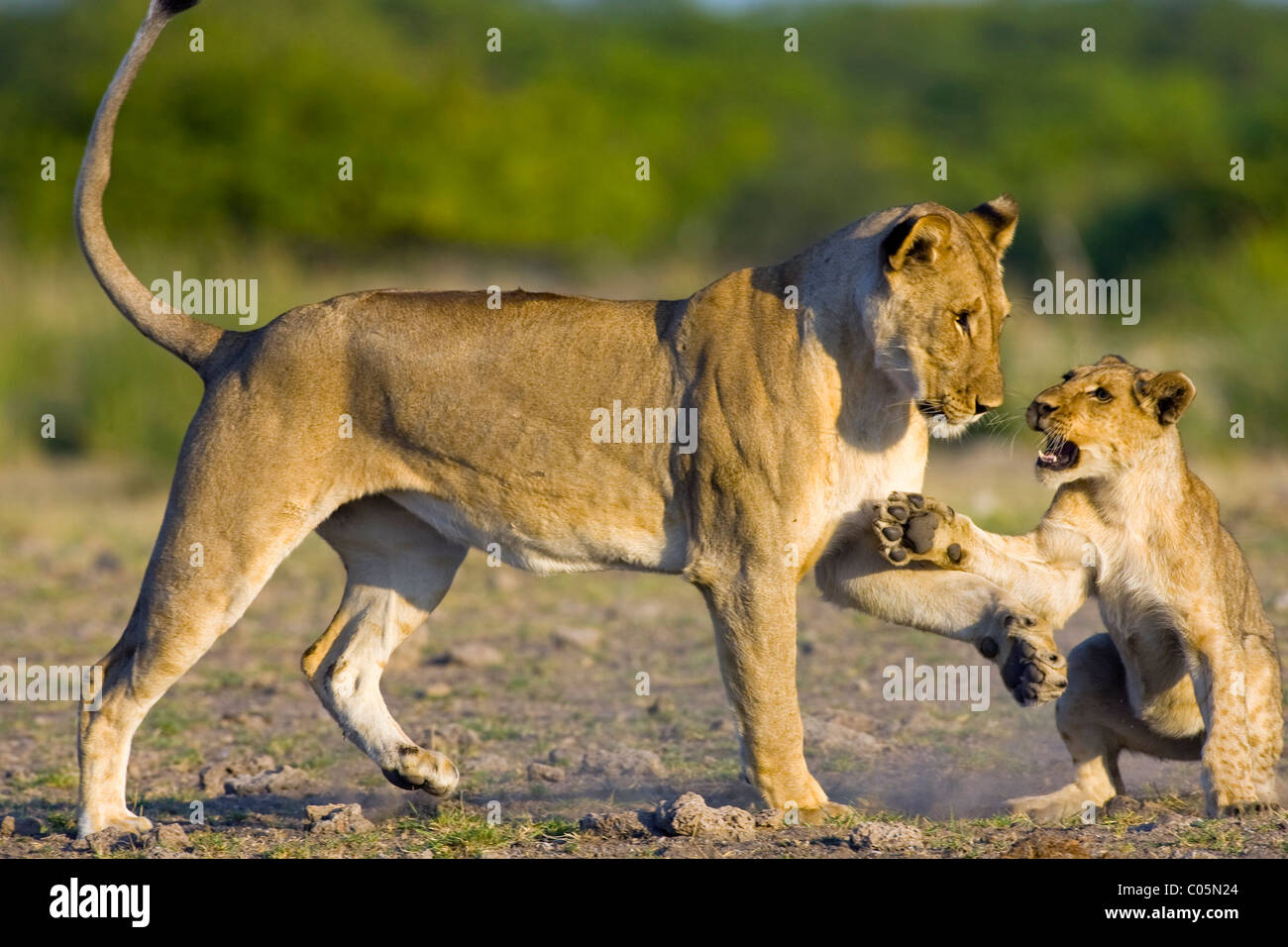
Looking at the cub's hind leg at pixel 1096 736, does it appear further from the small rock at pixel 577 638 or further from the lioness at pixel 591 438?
the small rock at pixel 577 638

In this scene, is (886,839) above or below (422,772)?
below

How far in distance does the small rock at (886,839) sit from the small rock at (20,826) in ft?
8.53

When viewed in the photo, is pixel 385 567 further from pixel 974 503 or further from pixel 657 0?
pixel 657 0

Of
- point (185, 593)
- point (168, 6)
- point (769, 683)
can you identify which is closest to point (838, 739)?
point (769, 683)

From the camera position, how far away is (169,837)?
17.6 feet

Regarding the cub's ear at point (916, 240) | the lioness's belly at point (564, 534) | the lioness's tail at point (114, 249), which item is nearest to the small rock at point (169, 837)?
the lioness's belly at point (564, 534)

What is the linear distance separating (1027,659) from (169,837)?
2.55m

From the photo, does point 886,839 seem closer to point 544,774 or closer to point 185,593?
point 544,774

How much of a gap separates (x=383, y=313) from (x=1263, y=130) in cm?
2100

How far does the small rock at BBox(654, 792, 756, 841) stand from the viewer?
517cm

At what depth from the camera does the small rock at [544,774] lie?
6473mm

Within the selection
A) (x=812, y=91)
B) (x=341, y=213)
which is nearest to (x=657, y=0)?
(x=812, y=91)

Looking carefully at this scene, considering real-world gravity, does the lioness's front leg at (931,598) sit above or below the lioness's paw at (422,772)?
above

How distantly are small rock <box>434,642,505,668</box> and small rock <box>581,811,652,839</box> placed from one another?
3.16 meters
